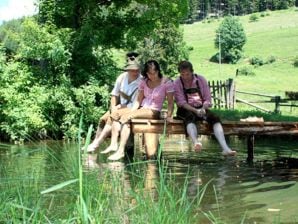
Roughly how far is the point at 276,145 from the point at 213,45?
79.7 m

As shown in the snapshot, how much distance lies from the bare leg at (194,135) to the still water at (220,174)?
0.32 metres

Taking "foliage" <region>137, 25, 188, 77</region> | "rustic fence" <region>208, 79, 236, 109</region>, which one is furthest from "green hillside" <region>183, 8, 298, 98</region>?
"rustic fence" <region>208, 79, 236, 109</region>

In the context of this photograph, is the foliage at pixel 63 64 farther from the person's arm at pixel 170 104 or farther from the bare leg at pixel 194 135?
the bare leg at pixel 194 135

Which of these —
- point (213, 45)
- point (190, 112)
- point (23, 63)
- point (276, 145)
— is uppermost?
point (213, 45)

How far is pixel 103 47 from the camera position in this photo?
20.7m

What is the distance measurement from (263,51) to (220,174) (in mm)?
78729

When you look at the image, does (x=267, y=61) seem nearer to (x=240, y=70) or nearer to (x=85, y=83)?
(x=240, y=70)

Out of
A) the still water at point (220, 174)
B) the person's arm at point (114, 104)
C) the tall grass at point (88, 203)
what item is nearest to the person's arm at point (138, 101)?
the person's arm at point (114, 104)

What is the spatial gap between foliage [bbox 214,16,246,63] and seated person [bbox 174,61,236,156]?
71863 mm

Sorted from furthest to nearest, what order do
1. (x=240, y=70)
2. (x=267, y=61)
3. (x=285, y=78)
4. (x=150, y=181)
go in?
1. (x=267, y=61)
2. (x=240, y=70)
3. (x=285, y=78)
4. (x=150, y=181)

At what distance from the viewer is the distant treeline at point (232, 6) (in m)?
146

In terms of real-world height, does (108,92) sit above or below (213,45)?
below

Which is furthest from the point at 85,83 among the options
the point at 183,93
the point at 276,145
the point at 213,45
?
the point at 213,45

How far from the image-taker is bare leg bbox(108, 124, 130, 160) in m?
9.88
